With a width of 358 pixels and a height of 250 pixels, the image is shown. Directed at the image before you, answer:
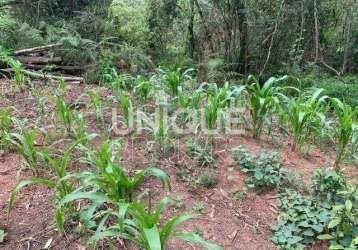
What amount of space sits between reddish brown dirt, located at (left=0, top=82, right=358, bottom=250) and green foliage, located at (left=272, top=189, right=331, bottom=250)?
67mm

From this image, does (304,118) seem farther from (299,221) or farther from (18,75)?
(18,75)

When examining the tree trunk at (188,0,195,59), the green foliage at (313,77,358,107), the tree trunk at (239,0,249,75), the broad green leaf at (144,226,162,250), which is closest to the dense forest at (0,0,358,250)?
the broad green leaf at (144,226,162,250)

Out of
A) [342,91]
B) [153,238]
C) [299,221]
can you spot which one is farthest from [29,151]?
[342,91]

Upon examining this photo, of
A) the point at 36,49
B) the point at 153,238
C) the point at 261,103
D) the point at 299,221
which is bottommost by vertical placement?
the point at 299,221

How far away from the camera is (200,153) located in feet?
10.4

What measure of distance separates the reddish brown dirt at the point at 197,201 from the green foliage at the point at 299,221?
7 cm

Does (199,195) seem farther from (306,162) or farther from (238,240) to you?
(306,162)

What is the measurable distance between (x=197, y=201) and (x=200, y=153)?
1.81 feet

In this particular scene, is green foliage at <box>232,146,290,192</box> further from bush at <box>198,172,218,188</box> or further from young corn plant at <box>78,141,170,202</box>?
young corn plant at <box>78,141,170,202</box>

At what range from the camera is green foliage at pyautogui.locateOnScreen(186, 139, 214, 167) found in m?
3.16

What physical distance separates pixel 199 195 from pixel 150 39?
267 inches

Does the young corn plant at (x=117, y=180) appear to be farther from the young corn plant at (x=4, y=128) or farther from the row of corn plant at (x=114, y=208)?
the young corn plant at (x=4, y=128)

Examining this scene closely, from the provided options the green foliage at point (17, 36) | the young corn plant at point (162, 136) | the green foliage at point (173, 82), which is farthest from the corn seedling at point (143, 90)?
the green foliage at point (17, 36)

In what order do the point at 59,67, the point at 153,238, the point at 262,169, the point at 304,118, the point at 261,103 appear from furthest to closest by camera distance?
the point at 59,67 → the point at 261,103 → the point at 304,118 → the point at 262,169 → the point at 153,238
